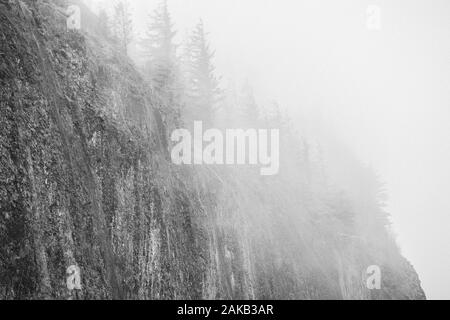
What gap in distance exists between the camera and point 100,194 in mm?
11383

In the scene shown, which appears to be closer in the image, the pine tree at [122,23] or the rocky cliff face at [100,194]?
the rocky cliff face at [100,194]

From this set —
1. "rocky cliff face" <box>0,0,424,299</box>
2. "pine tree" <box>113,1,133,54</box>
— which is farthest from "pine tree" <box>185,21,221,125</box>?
"rocky cliff face" <box>0,0,424,299</box>

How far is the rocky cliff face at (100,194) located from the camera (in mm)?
8281

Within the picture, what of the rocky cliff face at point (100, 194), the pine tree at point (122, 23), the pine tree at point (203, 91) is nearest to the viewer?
the rocky cliff face at point (100, 194)

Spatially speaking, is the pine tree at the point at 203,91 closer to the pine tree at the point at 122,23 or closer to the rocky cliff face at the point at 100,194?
the pine tree at the point at 122,23

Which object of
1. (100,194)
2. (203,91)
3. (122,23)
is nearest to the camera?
(100,194)

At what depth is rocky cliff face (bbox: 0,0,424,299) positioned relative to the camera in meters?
8.28

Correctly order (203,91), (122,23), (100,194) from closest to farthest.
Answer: (100,194) → (122,23) → (203,91)

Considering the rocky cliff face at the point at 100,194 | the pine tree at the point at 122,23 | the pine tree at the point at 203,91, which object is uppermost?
the pine tree at the point at 122,23

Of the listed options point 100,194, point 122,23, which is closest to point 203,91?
point 122,23

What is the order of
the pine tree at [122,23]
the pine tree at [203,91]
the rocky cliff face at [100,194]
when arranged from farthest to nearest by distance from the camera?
the pine tree at [203,91]
the pine tree at [122,23]
the rocky cliff face at [100,194]

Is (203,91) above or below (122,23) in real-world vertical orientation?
below

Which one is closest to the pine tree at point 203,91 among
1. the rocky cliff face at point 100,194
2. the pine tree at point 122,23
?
the pine tree at point 122,23

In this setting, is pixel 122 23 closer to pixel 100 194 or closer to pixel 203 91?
pixel 203 91
